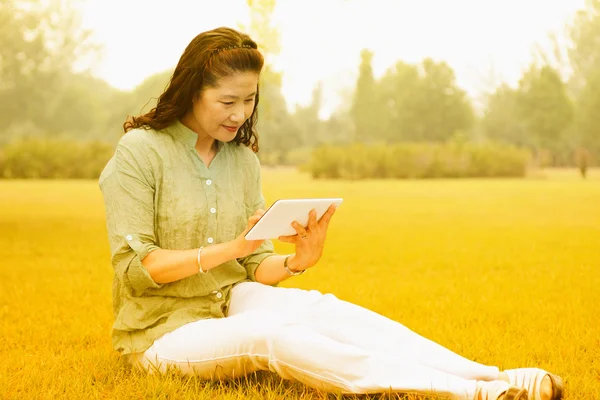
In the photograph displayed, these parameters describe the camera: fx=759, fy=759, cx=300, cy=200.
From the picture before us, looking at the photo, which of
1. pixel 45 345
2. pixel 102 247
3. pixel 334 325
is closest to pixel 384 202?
pixel 102 247

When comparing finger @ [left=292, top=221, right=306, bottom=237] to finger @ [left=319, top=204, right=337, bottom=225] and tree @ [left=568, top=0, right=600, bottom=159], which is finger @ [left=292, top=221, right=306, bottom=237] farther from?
tree @ [left=568, top=0, right=600, bottom=159]

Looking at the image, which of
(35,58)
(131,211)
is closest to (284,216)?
(131,211)

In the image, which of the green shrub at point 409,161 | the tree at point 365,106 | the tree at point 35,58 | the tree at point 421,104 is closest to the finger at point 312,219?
the tree at point 35,58

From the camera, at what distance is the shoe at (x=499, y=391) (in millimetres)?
2096

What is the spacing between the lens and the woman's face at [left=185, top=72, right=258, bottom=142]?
2471mm

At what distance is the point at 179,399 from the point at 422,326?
1.76 metres

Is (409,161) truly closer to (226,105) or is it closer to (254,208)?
(254,208)

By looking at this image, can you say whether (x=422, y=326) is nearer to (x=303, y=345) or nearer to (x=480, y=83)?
(x=303, y=345)

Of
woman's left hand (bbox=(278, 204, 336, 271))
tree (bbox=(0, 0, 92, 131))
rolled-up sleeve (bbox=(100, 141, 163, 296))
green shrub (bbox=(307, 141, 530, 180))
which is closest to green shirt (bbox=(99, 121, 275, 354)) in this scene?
rolled-up sleeve (bbox=(100, 141, 163, 296))

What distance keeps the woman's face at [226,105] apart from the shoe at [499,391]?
114 centimetres

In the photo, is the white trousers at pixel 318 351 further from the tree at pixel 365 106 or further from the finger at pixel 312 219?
the tree at pixel 365 106

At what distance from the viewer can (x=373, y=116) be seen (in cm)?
2009

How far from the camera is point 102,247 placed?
7137 mm

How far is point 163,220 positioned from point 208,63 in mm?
541
